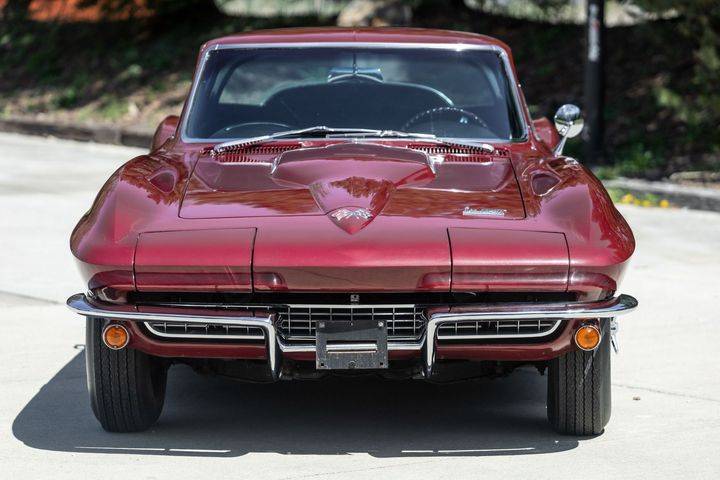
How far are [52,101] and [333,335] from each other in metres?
14.7

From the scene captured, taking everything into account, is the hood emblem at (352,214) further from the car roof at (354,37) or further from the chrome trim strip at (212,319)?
the car roof at (354,37)

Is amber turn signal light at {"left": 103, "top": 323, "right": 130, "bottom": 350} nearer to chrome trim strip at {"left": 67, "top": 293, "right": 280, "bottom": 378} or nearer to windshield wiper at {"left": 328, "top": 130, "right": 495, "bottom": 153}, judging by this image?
chrome trim strip at {"left": 67, "top": 293, "right": 280, "bottom": 378}

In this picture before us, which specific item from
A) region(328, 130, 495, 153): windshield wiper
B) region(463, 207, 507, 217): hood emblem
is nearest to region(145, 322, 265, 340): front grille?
region(463, 207, 507, 217): hood emblem

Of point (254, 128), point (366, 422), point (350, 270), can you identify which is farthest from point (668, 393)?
point (254, 128)

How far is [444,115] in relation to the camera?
5.98m

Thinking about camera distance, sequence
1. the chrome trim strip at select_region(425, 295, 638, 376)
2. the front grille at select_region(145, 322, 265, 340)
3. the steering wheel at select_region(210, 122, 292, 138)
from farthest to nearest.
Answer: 1. the steering wheel at select_region(210, 122, 292, 138)
2. the front grille at select_region(145, 322, 265, 340)
3. the chrome trim strip at select_region(425, 295, 638, 376)

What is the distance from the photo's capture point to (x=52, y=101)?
18391 mm

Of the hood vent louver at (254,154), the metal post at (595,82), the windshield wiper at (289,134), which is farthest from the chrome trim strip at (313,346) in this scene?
the metal post at (595,82)

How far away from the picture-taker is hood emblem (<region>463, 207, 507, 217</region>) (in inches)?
Result: 185

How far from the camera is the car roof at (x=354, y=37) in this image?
6211mm

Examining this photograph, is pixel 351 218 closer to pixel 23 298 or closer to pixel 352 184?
pixel 352 184

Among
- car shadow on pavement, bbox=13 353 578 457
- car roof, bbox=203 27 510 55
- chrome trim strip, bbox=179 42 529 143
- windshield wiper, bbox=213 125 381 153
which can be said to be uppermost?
car roof, bbox=203 27 510 55

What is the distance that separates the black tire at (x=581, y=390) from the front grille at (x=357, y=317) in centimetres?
61

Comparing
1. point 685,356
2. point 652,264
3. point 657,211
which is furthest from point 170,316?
point 657,211
